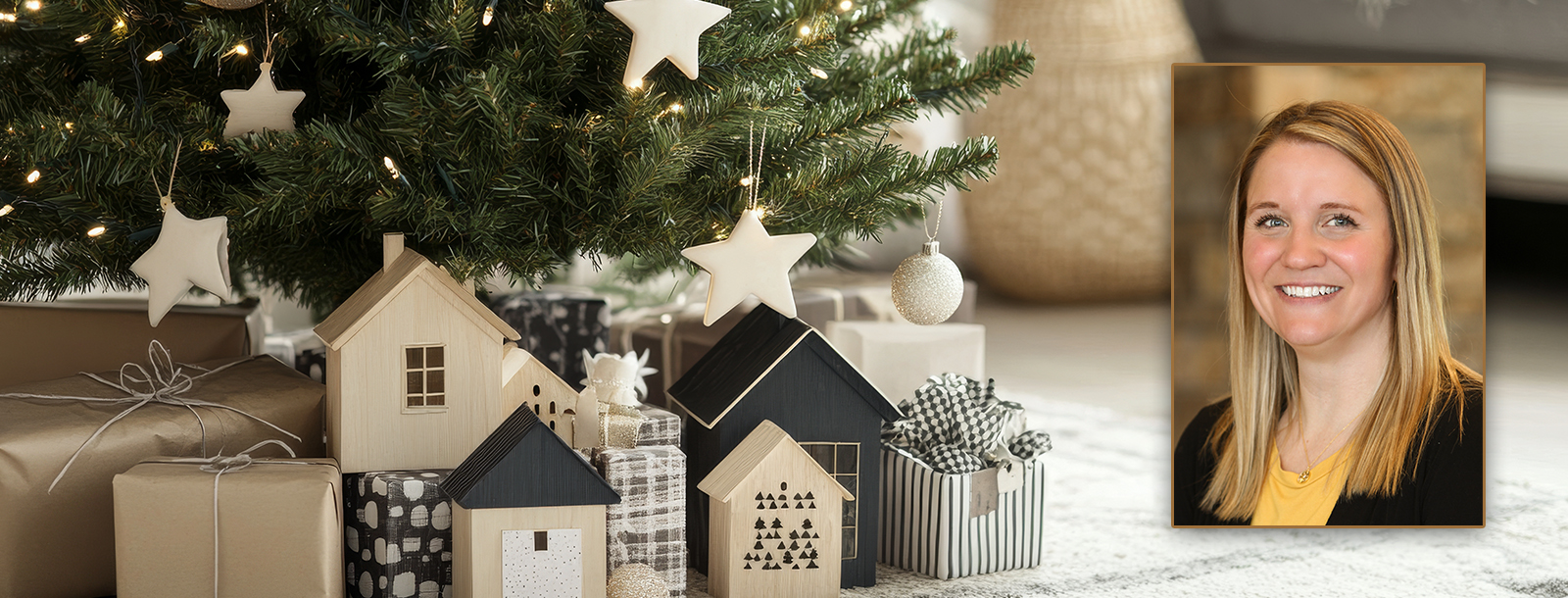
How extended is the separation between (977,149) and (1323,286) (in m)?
0.47

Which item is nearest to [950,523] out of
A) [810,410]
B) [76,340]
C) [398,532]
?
[810,410]

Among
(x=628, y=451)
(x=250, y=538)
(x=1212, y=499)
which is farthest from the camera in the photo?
(x=1212, y=499)

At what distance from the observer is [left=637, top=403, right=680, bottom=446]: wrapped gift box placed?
993mm

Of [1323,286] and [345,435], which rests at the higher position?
[1323,286]

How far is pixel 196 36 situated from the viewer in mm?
842

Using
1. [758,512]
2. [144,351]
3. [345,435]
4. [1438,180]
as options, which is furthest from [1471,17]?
[144,351]

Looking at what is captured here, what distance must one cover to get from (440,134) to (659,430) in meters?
0.33

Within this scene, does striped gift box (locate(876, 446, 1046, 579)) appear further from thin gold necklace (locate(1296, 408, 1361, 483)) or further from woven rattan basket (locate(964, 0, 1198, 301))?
woven rattan basket (locate(964, 0, 1198, 301))

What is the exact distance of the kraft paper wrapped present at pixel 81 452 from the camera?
859mm

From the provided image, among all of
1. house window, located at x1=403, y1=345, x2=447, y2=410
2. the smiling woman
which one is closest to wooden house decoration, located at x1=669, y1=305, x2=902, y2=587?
house window, located at x1=403, y1=345, x2=447, y2=410

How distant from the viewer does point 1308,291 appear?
1.17 meters

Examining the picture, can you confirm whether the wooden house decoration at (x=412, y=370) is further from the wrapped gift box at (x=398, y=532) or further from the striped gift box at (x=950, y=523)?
the striped gift box at (x=950, y=523)

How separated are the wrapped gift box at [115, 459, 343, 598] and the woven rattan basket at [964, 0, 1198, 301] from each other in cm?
96

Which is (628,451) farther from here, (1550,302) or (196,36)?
(1550,302)
